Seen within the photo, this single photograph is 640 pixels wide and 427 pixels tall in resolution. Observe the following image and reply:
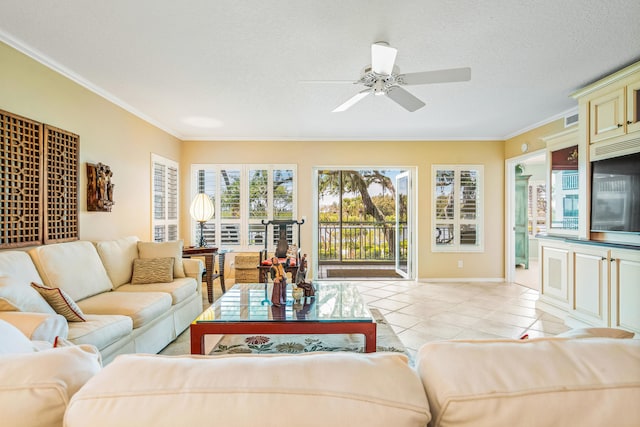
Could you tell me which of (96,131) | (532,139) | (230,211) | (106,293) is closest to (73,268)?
(106,293)

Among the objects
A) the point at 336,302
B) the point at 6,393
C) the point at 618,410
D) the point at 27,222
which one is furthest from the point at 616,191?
the point at 27,222

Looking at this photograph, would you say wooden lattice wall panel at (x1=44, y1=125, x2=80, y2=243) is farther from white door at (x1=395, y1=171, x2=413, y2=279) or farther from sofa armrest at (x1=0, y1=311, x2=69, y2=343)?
white door at (x1=395, y1=171, x2=413, y2=279)

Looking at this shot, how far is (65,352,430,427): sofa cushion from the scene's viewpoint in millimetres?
518

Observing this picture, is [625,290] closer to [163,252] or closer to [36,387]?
[36,387]

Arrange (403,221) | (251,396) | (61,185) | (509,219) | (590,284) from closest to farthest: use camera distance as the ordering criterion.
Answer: (251,396) → (61,185) → (590,284) → (509,219) → (403,221)

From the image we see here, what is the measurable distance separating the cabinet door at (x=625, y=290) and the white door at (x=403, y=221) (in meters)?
3.11

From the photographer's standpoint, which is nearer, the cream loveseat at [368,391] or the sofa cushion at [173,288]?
the cream loveseat at [368,391]

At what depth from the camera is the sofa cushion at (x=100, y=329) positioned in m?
1.96

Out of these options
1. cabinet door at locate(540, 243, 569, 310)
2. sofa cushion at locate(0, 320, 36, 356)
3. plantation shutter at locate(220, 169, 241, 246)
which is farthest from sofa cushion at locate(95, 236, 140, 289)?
cabinet door at locate(540, 243, 569, 310)

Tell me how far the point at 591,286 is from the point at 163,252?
14.5ft

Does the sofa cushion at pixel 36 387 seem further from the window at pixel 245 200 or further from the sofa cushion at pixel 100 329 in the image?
the window at pixel 245 200

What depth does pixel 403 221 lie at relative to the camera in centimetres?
700

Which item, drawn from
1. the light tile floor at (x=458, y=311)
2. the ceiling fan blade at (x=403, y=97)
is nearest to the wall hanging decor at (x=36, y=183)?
the ceiling fan blade at (x=403, y=97)

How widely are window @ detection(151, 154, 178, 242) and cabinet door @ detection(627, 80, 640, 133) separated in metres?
5.42
